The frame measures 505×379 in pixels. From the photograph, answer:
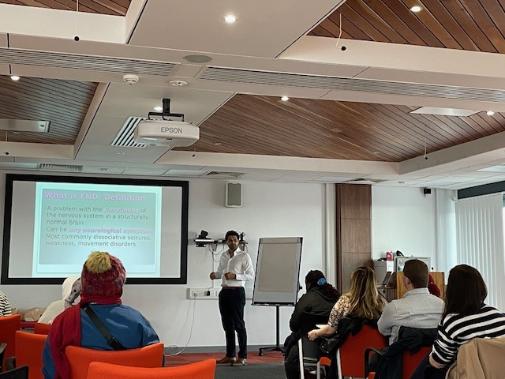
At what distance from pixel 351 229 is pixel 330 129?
332 centimetres

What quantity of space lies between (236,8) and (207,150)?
5065mm

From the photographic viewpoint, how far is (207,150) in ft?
27.0

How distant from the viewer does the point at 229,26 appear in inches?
135

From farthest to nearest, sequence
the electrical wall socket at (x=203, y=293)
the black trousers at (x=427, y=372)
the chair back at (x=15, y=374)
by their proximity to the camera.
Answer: the electrical wall socket at (x=203, y=293) < the black trousers at (x=427, y=372) < the chair back at (x=15, y=374)

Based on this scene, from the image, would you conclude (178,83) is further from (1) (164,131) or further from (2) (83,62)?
(2) (83,62)

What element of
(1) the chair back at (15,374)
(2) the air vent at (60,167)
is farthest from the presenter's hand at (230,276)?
(1) the chair back at (15,374)

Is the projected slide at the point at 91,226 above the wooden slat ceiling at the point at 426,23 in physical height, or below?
below

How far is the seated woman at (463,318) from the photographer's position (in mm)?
3273

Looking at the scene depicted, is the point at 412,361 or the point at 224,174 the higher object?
the point at 224,174

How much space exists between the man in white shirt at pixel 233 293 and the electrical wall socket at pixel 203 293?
45 cm

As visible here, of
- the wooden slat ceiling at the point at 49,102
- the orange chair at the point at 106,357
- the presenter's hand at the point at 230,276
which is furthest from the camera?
the presenter's hand at the point at 230,276

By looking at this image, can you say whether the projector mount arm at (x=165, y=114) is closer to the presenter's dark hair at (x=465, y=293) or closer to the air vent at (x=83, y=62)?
the air vent at (x=83, y=62)

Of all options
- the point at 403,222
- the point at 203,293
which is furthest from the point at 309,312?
the point at 403,222

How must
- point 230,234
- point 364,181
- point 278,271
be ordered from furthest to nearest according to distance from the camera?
point 364,181
point 278,271
point 230,234
